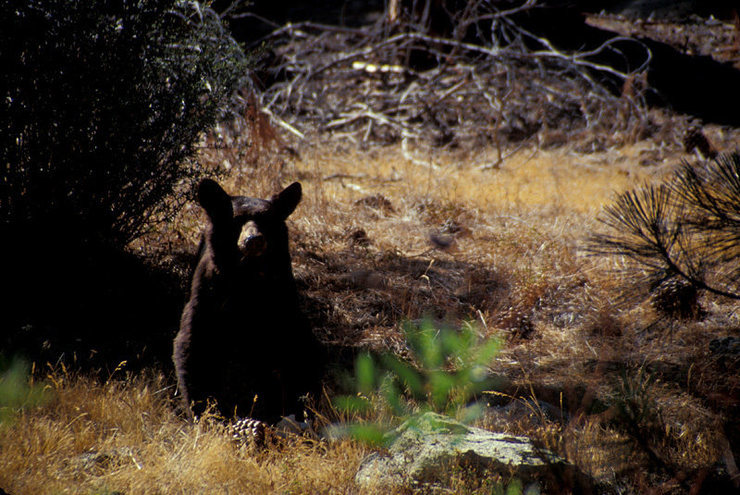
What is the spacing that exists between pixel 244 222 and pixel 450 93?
280 inches

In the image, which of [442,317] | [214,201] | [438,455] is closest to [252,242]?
[214,201]

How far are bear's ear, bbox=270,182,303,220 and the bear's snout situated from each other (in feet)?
1.20

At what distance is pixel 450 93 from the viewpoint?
9.98 m

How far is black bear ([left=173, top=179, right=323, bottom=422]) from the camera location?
12.0 feet

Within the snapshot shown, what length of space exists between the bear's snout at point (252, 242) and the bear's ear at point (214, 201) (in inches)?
9.3

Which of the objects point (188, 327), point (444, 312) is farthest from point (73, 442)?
point (444, 312)

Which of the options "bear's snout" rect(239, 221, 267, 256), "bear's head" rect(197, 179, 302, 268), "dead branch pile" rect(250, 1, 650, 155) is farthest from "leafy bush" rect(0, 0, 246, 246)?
"dead branch pile" rect(250, 1, 650, 155)

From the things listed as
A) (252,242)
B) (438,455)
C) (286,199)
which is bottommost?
(438,455)

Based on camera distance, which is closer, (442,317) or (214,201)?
(214,201)

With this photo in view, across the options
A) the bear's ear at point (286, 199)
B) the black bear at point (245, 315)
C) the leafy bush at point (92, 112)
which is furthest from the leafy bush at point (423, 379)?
the leafy bush at point (92, 112)

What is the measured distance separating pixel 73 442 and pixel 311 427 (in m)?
1.38

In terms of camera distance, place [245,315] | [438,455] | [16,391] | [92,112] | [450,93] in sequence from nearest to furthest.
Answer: [438,455] < [16,391] < [245,315] < [92,112] < [450,93]

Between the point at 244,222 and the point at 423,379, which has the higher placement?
the point at 244,222

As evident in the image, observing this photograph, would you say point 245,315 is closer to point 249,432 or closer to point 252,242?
point 252,242
